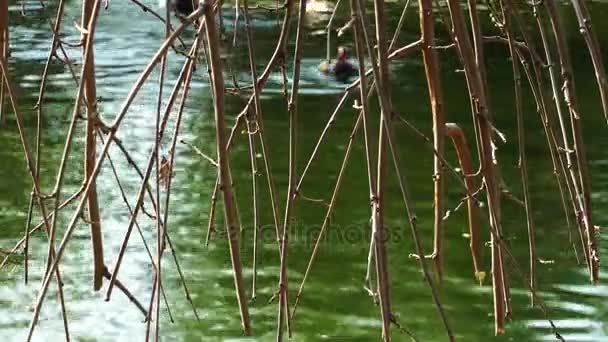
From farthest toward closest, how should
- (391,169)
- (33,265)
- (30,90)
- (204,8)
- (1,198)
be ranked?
(30,90) < (391,169) < (1,198) < (33,265) < (204,8)

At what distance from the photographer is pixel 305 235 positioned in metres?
6.91

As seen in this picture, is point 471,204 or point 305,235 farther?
point 305,235

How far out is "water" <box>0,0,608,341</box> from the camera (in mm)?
5602

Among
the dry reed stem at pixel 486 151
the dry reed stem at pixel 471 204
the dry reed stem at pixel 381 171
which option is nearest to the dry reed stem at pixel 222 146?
the dry reed stem at pixel 381 171

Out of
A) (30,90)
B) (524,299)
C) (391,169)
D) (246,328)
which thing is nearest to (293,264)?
(524,299)

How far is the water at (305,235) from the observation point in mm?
5602

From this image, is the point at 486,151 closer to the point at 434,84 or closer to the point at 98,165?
the point at 434,84

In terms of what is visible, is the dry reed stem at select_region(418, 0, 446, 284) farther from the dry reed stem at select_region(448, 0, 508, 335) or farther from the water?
the water

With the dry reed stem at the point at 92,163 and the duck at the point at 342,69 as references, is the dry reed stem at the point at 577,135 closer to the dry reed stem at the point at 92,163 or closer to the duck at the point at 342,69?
the dry reed stem at the point at 92,163

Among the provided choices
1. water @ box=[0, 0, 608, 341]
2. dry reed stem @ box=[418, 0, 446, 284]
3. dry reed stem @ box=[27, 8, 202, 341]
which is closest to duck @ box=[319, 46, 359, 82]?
water @ box=[0, 0, 608, 341]

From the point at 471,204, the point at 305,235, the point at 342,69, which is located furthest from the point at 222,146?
the point at 342,69

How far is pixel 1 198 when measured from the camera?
24.2 ft

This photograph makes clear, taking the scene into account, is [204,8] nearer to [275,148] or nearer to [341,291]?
[341,291]

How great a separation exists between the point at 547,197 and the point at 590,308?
192 centimetres
